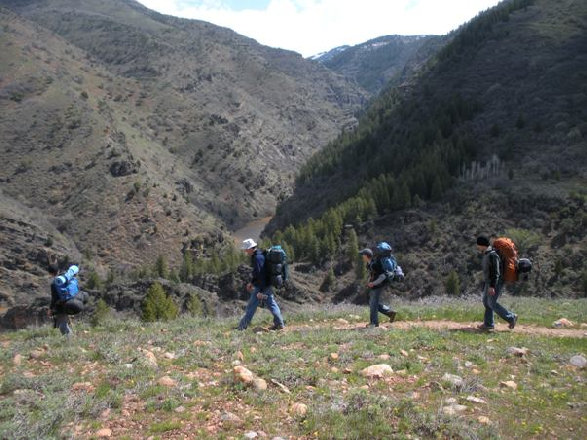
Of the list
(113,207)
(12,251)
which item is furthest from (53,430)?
(113,207)


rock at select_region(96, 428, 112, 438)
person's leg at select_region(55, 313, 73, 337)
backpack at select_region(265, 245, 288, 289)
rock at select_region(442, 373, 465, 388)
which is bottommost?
person's leg at select_region(55, 313, 73, 337)

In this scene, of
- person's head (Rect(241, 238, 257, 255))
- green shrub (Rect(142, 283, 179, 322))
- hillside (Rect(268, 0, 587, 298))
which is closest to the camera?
person's head (Rect(241, 238, 257, 255))

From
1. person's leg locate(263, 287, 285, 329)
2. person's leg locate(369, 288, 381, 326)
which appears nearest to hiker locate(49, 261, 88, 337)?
person's leg locate(263, 287, 285, 329)

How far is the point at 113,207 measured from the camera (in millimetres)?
82625

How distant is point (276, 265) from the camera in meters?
12.9

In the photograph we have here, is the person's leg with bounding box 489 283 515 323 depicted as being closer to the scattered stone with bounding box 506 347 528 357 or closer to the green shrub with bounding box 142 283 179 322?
the scattered stone with bounding box 506 347 528 357

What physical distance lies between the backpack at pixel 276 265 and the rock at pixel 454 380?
17.4ft

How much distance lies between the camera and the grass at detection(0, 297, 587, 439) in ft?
22.2

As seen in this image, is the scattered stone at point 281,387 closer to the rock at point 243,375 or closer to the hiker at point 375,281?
the rock at point 243,375

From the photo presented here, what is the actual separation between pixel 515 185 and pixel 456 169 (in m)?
13.4

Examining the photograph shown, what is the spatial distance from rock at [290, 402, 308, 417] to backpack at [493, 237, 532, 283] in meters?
7.03

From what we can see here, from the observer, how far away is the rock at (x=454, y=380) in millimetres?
8234

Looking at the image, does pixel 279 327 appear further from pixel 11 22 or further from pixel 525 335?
pixel 11 22

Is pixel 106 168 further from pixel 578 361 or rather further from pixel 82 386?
pixel 578 361
